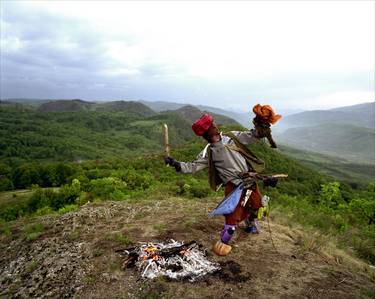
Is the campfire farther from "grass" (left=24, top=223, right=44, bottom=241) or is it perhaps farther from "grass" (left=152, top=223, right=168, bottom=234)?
"grass" (left=24, top=223, right=44, bottom=241)

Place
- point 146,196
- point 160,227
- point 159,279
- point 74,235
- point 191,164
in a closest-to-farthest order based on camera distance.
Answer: point 159,279 → point 191,164 → point 74,235 → point 160,227 → point 146,196

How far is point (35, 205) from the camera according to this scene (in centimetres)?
1184

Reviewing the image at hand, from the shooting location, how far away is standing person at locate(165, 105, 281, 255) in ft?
16.5

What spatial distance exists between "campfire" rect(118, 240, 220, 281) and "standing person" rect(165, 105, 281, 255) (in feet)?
1.28

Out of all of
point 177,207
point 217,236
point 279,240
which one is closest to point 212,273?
point 217,236

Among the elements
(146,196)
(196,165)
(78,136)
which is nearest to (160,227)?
(196,165)

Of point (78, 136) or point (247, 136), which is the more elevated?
point (247, 136)

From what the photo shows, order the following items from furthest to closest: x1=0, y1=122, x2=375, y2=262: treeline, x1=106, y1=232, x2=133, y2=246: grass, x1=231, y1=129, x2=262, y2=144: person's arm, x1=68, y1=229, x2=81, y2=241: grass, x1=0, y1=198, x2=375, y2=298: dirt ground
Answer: x1=0, y1=122, x2=375, y2=262: treeline, x1=68, y1=229, x2=81, y2=241: grass, x1=106, y1=232, x2=133, y2=246: grass, x1=231, y1=129, x2=262, y2=144: person's arm, x1=0, y1=198, x2=375, y2=298: dirt ground

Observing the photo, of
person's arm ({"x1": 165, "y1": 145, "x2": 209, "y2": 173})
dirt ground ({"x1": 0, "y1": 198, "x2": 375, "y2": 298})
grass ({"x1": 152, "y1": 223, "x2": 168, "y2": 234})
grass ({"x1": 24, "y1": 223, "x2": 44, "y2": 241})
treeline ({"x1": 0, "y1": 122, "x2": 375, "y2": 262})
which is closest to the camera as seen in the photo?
dirt ground ({"x1": 0, "y1": 198, "x2": 375, "y2": 298})

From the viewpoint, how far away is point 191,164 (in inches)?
197

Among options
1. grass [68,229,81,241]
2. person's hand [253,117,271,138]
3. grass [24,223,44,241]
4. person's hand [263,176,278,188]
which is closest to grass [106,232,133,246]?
grass [68,229,81,241]

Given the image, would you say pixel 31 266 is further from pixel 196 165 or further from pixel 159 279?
pixel 196 165

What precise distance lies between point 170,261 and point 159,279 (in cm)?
44

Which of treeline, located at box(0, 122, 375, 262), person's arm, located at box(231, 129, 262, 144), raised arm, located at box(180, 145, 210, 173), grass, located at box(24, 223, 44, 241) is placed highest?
person's arm, located at box(231, 129, 262, 144)
